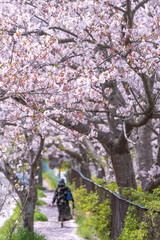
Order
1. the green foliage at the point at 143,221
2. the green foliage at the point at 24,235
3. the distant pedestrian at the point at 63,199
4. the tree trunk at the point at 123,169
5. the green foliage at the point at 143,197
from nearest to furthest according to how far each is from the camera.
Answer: the green foliage at the point at 143,221, the green foliage at the point at 143,197, the green foliage at the point at 24,235, the tree trunk at the point at 123,169, the distant pedestrian at the point at 63,199

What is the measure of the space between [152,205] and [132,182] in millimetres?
2940

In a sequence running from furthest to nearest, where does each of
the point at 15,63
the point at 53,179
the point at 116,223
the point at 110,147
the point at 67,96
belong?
the point at 53,179 → the point at 110,147 → the point at 116,223 → the point at 67,96 → the point at 15,63

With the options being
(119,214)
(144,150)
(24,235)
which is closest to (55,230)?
(24,235)

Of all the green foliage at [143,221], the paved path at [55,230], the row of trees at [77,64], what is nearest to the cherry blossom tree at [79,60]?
the row of trees at [77,64]

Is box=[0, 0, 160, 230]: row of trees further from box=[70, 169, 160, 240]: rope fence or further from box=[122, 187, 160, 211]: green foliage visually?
box=[122, 187, 160, 211]: green foliage

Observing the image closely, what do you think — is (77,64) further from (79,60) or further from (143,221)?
Answer: (143,221)

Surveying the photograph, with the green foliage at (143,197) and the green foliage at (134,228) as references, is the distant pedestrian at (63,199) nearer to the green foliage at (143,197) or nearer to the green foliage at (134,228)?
the green foliage at (143,197)

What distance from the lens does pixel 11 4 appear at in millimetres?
8008

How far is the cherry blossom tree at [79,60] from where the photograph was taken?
5.96 m

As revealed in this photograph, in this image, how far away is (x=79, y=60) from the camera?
28.8 feet

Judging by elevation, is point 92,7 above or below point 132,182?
above

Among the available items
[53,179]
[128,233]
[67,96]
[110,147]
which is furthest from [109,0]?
[53,179]

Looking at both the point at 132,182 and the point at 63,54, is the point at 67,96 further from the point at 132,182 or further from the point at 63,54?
the point at 132,182

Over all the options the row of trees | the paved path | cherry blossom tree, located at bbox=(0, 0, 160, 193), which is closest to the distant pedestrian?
the paved path
